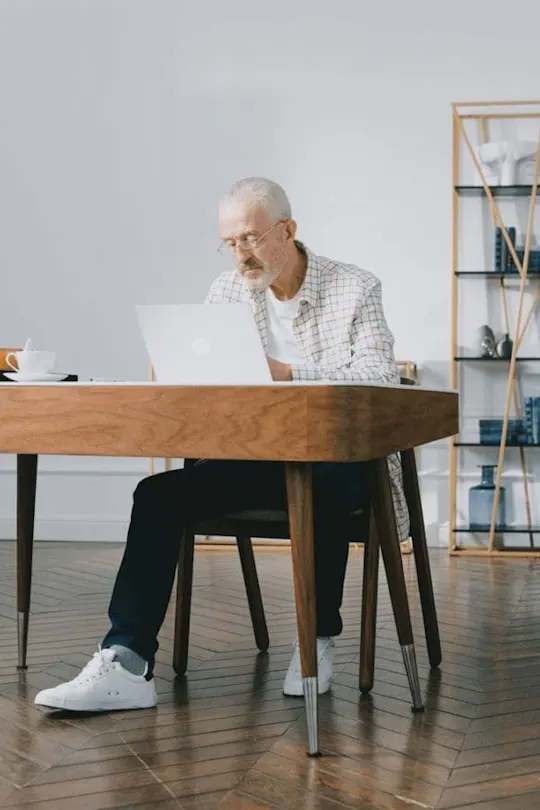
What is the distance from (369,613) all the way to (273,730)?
421 millimetres

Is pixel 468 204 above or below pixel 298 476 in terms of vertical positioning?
above

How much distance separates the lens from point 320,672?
2.57 meters

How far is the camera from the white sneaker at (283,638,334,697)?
8.32ft

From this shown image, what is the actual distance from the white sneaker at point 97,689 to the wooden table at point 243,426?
0.46m

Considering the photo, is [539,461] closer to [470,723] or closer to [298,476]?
[470,723]

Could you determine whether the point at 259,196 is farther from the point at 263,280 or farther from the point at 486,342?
the point at 486,342

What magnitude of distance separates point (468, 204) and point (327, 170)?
0.71m

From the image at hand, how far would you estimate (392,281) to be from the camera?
5621 millimetres

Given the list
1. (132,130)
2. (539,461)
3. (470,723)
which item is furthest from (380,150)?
(470,723)

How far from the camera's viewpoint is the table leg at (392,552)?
2.34 metres

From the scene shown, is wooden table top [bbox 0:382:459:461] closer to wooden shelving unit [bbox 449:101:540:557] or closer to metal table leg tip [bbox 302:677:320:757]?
metal table leg tip [bbox 302:677:320:757]

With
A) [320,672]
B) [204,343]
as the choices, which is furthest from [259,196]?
[320,672]

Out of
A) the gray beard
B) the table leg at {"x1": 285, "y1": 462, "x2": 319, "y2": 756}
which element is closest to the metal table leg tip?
the table leg at {"x1": 285, "y1": 462, "x2": 319, "y2": 756}

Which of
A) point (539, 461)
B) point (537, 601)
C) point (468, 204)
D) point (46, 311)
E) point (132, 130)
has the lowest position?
point (537, 601)
